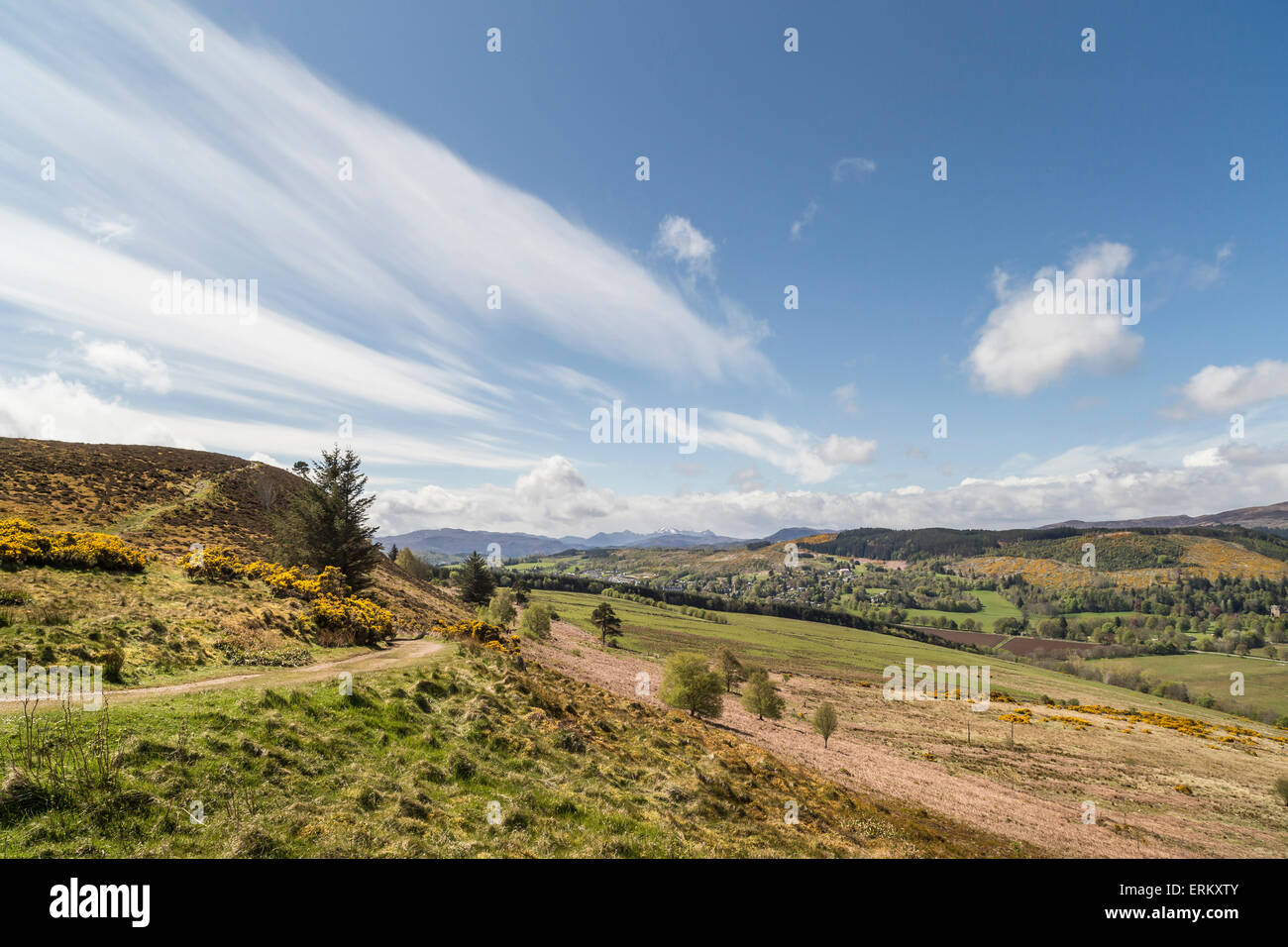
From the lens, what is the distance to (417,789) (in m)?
13.2

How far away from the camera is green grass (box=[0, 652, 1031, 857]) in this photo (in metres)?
9.34

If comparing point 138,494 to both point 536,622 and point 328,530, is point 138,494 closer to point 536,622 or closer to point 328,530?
point 328,530

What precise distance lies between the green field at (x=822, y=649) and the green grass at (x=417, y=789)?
76430mm

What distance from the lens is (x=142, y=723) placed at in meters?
12.1

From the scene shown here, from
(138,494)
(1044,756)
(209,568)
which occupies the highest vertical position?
(138,494)

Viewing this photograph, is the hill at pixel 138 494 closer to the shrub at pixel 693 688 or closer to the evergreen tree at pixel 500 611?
the evergreen tree at pixel 500 611

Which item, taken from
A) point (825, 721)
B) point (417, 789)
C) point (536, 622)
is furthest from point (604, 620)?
point (417, 789)

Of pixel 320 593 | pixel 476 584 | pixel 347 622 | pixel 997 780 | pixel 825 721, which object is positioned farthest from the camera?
pixel 476 584

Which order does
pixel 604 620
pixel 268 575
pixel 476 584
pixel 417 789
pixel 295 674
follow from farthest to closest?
1. pixel 604 620
2. pixel 476 584
3. pixel 268 575
4. pixel 295 674
5. pixel 417 789

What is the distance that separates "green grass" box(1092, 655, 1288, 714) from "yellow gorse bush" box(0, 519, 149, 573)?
630 ft

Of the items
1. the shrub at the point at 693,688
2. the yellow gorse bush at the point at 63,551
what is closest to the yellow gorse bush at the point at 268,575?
the yellow gorse bush at the point at 63,551

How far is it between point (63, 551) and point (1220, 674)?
230806 mm

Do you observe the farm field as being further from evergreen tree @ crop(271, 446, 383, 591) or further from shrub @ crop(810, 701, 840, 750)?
evergreen tree @ crop(271, 446, 383, 591)
